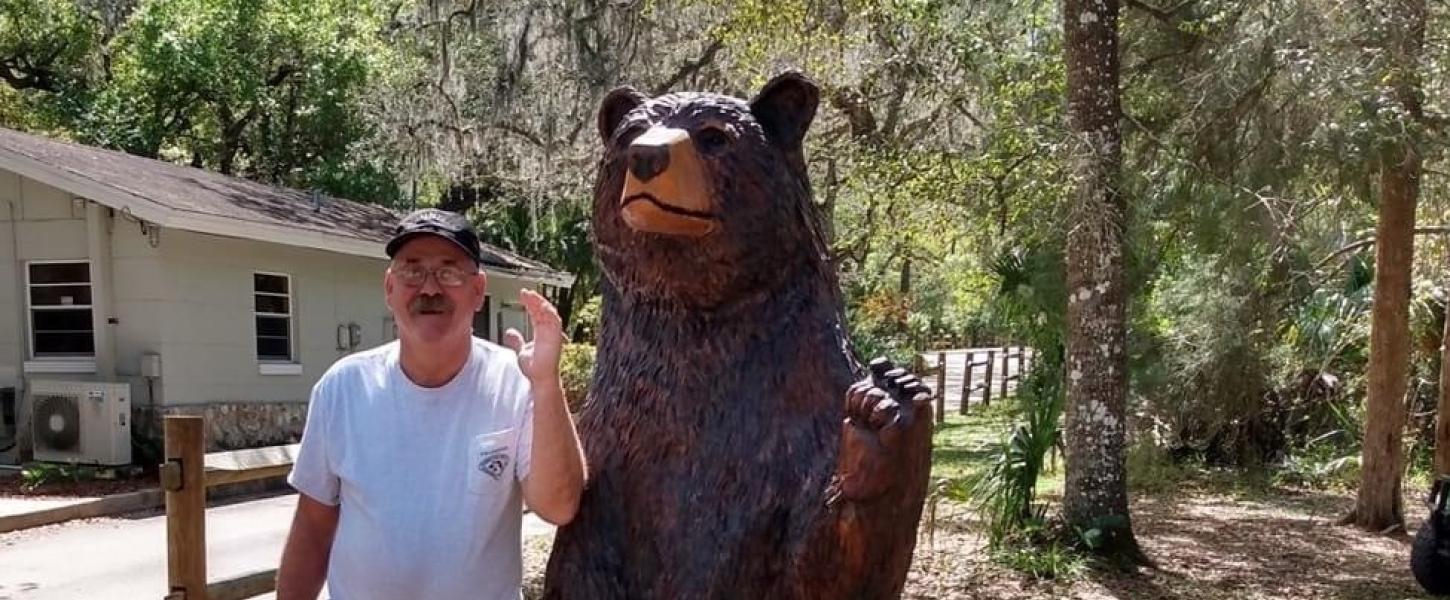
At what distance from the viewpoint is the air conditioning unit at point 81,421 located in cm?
920

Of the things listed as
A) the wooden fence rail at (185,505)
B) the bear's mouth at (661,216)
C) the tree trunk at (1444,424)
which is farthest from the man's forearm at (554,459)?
the tree trunk at (1444,424)

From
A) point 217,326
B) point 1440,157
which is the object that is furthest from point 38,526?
point 1440,157

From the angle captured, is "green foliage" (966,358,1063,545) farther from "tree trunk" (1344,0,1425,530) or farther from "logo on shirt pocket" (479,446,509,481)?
"logo on shirt pocket" (479,446,509,481)

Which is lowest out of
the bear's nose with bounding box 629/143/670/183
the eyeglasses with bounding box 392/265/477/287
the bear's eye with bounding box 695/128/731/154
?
the eyeglasses with bounding box 392/265/477/287

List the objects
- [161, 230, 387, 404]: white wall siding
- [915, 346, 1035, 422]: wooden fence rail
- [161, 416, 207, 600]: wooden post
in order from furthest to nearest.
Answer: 1. [915, 346, 1035, 422]: wooden fence rail
2. [161, 230, 387, 404]: white wall siding
3. [161, 416, 207, 600]: wooden post

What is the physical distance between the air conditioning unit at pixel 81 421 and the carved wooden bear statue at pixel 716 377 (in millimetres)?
8371

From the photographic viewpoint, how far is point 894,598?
183 cm

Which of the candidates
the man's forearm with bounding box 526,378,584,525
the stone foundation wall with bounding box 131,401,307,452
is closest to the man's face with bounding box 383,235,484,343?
the man's forearm with bounding box 526,378,584,525

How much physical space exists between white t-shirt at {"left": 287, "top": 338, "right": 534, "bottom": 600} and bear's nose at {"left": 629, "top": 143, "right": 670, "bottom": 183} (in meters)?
0.45

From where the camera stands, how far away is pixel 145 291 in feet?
31.9

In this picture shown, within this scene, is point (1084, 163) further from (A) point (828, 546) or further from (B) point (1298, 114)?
(A) point (828, 546)

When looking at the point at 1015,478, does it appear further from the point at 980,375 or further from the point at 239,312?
the point at 980,375

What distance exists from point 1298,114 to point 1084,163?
1314 mm

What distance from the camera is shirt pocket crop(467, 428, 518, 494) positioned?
6.63ft
